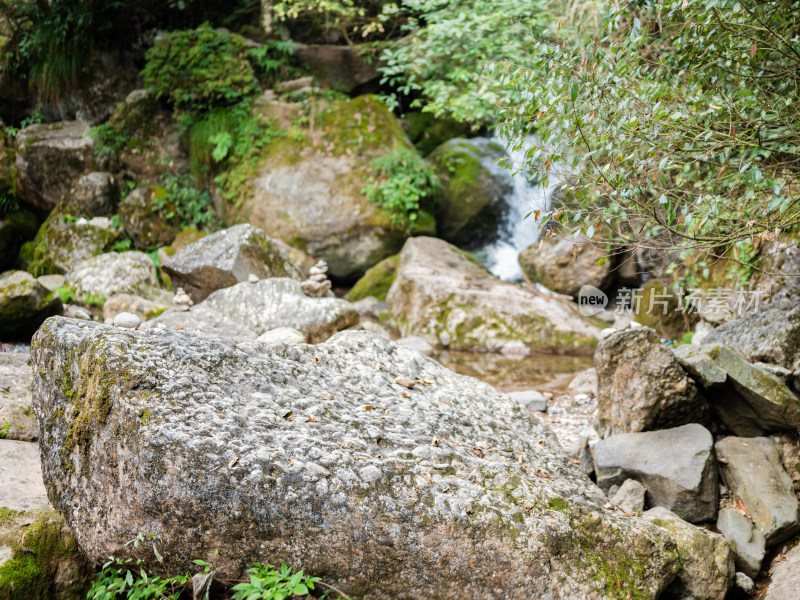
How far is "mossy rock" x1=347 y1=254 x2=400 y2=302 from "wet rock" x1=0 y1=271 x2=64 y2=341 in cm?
569

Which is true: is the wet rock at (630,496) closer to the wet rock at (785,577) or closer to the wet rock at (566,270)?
the wet rock at (785,577)

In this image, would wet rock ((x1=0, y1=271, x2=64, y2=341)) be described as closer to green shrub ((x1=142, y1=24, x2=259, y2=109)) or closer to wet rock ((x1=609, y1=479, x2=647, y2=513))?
wet rock ((x1=609, y1=479, x2=647, y2=513))

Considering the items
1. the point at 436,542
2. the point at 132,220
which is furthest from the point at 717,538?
the point at 132,220

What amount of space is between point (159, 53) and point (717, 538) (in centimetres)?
1342

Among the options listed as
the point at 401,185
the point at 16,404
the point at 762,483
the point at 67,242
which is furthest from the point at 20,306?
the point at 401,185

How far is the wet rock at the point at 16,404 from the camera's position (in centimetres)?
359

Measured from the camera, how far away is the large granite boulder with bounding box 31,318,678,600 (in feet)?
7.94

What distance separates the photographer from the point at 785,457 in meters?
3.97

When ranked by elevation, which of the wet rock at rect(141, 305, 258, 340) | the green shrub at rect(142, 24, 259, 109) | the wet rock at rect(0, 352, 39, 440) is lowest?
the wet rock at rect(141, 305, 258, 340)

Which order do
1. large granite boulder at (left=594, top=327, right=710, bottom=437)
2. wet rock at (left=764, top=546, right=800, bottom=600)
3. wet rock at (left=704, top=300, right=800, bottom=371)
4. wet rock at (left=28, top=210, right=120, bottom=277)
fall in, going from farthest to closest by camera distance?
1. wet rock at (left=28, top=210, right=120, bottom=277)
2. wet rock at (left=704, top=300, right=800, bottom=371)
3. large granite boulder at (left=594, top=327, right=710, bottom=437)
4. wet rock at (left=764, top=546, right=800, bottom=600)

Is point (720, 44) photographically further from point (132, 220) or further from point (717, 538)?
point (132, 220)

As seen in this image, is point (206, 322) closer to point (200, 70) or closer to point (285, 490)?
point (285, 490)

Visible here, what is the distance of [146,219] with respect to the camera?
11805 millimetres

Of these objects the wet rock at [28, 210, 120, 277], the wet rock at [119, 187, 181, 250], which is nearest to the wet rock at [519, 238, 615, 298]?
the wet rock at [119, 187, 181, 250]
